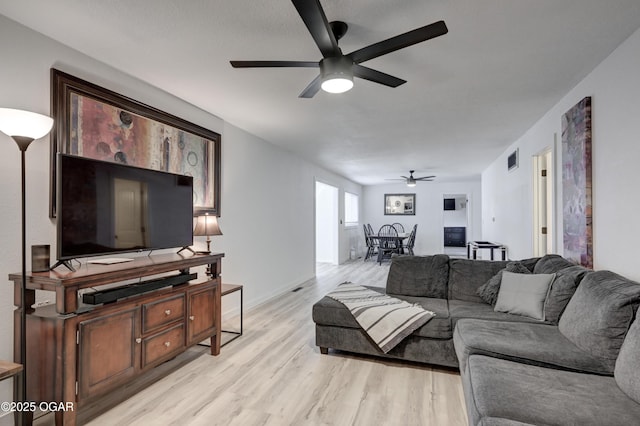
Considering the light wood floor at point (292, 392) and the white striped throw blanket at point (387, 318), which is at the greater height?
the white striped throw blanket at point (387, 318)

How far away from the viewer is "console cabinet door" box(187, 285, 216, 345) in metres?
2.55

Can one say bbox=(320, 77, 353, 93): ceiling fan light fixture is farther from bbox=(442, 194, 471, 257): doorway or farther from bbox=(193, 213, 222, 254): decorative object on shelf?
bbox=(442, 194, 471, 257): doorway

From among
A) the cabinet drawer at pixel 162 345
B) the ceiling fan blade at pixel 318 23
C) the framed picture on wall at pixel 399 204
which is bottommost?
the cabinet drawer at pixel 162 345

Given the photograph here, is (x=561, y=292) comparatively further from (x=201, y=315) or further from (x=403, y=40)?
(x=201, y=315)

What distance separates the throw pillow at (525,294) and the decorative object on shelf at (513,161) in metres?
2.62

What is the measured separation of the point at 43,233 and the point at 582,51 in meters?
3.76

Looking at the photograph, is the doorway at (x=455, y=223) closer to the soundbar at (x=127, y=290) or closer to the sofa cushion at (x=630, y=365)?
the sofa cushion at (x=630, y=365)

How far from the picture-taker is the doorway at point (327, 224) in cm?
811

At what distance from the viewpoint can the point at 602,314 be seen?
1.74 meters

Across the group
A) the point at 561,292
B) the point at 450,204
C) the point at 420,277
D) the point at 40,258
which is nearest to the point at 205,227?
the point at 40,258

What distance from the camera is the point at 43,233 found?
6.71 ft

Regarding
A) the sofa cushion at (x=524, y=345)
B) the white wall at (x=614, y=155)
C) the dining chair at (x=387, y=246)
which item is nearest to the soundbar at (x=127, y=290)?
the sofa cushion at (x=524, y=345)

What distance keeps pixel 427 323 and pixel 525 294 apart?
0.80 m

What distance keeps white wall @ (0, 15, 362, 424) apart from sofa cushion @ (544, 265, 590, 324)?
309 cm
